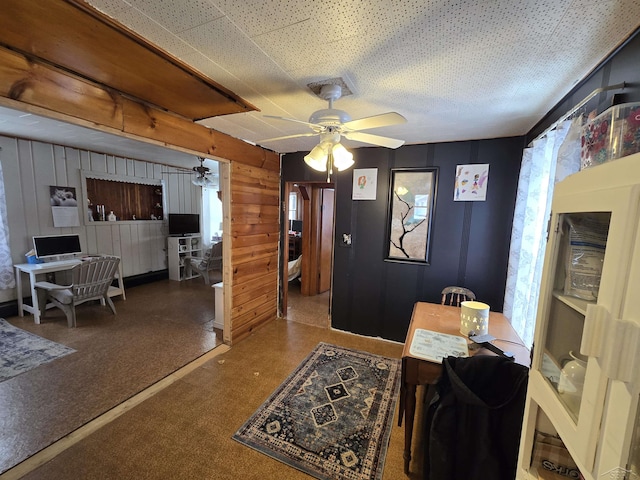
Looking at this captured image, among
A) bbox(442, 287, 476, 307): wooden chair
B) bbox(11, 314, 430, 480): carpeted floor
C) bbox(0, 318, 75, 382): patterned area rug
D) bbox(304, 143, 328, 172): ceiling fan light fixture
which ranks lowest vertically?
bbox(11, 314, 430, 480): carpeted floor

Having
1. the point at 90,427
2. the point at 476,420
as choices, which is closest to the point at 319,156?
the point at 476,420

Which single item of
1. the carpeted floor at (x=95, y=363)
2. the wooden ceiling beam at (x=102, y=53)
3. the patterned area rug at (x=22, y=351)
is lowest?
the carpeted floor at (x=95, y=363)

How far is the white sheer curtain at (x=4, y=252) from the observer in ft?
11.3

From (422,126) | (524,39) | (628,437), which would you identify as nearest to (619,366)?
(628,437)

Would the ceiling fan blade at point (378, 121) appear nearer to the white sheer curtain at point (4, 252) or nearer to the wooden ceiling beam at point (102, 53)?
the wooden ceiling beam at point (102, 53)

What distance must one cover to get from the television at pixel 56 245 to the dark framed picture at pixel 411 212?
4761 mm

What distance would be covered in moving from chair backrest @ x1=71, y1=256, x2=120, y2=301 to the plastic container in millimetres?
4689

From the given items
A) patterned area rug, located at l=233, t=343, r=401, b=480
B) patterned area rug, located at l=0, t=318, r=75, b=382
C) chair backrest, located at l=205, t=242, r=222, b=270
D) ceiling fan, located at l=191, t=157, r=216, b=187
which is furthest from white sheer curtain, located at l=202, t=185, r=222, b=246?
patterned area rug, located at l=233, t=343, r=401, b=480

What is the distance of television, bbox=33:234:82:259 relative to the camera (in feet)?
12.1

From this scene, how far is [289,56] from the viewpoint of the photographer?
4.40 feet

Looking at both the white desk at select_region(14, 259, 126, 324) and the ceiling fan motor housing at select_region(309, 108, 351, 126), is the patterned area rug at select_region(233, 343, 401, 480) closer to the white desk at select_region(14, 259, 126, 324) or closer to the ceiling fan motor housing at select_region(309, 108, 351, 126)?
the ceiling fan motor housing at select_region(309, 108, 351, 126)

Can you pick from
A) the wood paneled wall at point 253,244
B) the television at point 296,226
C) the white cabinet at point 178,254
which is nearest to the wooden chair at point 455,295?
the wood paneled wall at point 253,244

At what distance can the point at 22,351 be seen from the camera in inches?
107

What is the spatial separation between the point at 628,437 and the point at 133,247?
20.6 feet
